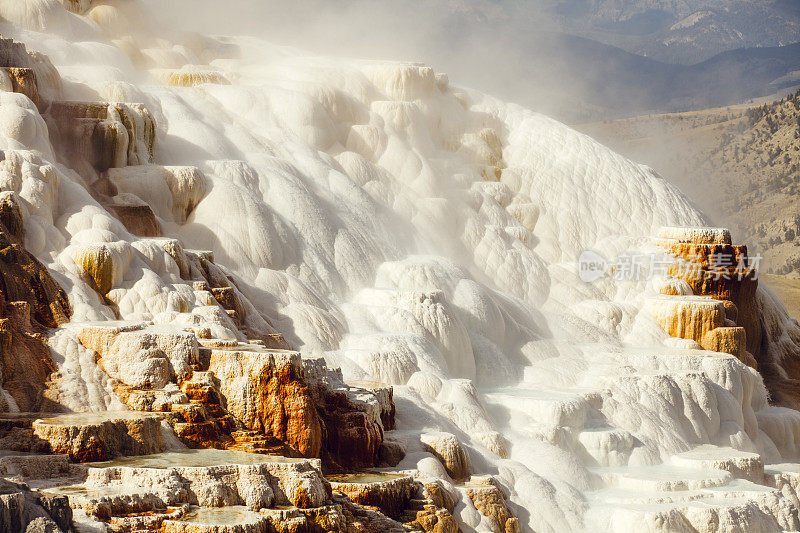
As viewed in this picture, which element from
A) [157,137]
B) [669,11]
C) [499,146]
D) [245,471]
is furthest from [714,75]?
[245,471]

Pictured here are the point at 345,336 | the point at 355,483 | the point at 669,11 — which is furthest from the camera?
the point at 669,11

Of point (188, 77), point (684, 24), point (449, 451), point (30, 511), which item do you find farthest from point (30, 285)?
point (684, 24)

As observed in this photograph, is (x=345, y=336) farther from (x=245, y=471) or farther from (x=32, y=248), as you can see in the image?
(x=245, y=471)

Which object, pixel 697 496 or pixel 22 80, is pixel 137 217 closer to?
pixel 22 80

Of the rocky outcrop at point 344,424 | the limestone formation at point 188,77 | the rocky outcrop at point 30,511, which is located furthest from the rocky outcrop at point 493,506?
the limestone formation at point 188,77

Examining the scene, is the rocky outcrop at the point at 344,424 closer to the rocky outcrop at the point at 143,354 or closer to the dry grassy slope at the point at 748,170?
the rocky outcrop at the point at 143,354
